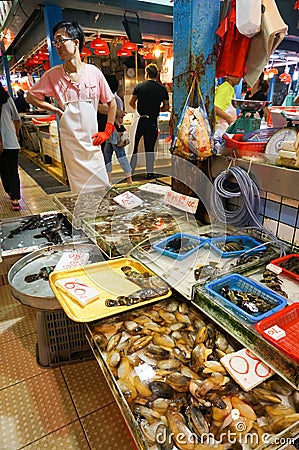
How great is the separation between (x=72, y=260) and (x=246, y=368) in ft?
3.41

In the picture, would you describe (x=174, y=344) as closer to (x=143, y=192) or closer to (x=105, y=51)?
(x=143, y=192)

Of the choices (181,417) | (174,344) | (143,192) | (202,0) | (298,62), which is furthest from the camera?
(298,62)

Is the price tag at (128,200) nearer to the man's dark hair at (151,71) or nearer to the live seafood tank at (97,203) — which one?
the live seafood tank at (97,203)

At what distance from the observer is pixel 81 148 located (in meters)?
2.59

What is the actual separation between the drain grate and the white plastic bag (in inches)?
161

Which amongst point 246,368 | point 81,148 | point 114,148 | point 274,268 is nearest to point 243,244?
point 274,268

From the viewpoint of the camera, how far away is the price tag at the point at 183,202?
1860 millimetres

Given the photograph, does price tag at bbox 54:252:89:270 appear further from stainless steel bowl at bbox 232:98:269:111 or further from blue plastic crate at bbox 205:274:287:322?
stainless steel bowl at bbox 232:98:269:111

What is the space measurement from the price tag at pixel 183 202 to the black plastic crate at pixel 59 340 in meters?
0.92

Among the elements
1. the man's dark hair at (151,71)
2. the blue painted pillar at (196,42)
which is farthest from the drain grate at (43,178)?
the blue painted pillar at (196,42)

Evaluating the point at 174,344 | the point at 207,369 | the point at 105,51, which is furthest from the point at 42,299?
the point at 105,51

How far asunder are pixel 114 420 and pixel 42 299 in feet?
2.20

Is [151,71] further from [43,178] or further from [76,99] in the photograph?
[43,178]

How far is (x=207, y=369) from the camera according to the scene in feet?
3.15
